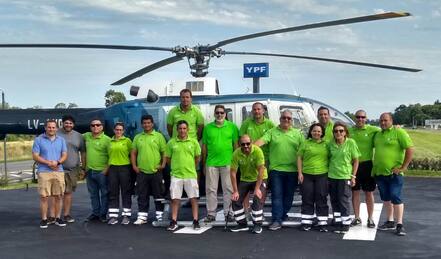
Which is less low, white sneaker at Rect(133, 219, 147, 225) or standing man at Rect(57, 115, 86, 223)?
standing man at Rect(57, 115, 86, 223)

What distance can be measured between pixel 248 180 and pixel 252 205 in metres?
0.40

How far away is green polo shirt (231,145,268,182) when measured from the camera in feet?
25.6

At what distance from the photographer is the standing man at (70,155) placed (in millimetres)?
8844

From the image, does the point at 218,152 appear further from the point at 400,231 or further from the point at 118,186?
the point at 400,231

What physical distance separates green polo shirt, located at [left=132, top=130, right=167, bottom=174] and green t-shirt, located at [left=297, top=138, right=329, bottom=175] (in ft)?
7.34

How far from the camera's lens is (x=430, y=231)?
26.5ft

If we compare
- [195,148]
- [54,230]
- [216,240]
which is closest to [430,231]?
[216,240]

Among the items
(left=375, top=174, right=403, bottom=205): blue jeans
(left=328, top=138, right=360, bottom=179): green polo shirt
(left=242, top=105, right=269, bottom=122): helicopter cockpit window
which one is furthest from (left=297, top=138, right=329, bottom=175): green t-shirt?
(left=242, top=105, right=269, bottom=122): helicopter cockpit window

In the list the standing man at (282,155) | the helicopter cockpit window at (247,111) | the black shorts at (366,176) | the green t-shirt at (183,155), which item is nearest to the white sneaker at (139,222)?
the green t-shirt at (183,155)

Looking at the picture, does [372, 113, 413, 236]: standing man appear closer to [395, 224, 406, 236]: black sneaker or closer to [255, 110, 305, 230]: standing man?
[395, 224, 406, 236]: black sneaker

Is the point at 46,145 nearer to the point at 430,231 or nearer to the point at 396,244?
the point at 396,244

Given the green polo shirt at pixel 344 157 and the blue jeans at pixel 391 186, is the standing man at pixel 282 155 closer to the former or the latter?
the green polo shirt at pixel 344 157

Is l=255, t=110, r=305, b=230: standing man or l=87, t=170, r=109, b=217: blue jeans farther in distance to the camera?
l=87, t=170, r=109, b=217: blue jeans

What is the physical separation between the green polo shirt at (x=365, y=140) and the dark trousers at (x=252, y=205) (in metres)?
1.57
